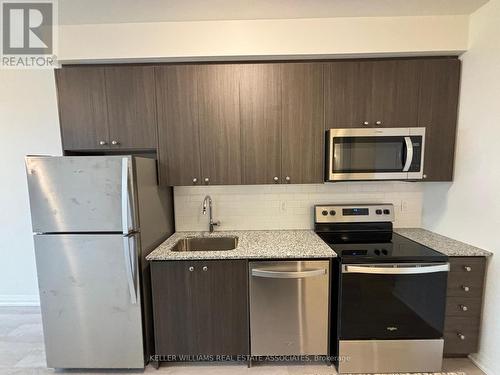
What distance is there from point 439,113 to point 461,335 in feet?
5.78

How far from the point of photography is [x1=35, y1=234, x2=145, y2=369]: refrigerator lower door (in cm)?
180

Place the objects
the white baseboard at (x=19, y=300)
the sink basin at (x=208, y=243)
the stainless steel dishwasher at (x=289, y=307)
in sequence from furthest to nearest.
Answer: the white baseboard at (x=19, y=300)
the sink basin at (x=208, y=243)
the stainless steel dishwasher at (x=289, y=307)

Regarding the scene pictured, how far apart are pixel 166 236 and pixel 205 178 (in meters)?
0.69

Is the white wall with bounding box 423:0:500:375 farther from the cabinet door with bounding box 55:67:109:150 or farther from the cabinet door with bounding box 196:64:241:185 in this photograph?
the cabinet door with bounding box 55:67:109:150

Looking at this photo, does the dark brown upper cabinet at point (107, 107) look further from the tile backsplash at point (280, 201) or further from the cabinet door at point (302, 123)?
the cabinet door at point (302, 123)

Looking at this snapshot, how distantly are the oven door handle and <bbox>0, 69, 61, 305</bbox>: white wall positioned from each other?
3.06m

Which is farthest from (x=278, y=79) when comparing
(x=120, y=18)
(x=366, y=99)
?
(x=120, y=18)

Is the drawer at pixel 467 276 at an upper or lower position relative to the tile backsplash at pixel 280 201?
lower

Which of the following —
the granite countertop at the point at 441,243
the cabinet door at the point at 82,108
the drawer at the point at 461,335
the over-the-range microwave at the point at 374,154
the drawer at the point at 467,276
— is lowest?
the drawer at the point at 461,335

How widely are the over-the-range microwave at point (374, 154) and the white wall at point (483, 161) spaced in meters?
0.35

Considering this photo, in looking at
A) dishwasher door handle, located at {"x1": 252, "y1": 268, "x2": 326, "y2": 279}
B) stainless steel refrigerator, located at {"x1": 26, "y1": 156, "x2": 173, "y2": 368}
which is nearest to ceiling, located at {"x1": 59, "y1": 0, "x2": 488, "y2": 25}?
stainless steel refrigerator, located at {"x1": 26, "y1": 156, "x2": 173, "y2": 368}

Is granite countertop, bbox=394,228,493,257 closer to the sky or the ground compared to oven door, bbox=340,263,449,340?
closer to the sky

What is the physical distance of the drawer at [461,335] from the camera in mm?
1908

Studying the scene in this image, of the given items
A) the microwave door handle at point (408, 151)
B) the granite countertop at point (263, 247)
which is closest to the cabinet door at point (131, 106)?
the granite countertop at point (263, 247)
